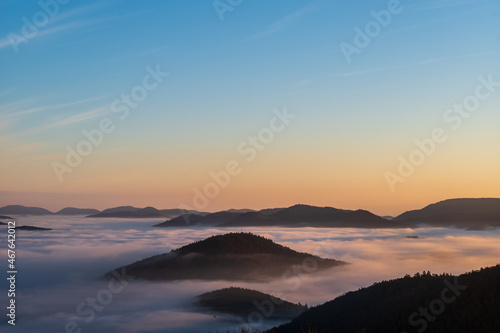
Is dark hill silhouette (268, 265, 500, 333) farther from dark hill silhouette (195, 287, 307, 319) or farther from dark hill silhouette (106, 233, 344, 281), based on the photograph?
dark hill silhouette (106, 233, 344, 281)

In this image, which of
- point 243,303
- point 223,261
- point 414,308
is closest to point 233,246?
point 223,261

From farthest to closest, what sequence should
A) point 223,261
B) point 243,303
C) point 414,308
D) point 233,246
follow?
point 233,246 → point 223,261 → point 243,303 → point 414,308

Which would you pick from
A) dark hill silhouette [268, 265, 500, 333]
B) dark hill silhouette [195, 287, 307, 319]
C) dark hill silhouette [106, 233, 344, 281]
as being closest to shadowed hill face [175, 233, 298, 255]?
dark hill silhouette [106, 233, 344, 281]

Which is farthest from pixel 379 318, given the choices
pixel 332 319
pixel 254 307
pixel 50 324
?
pixel 50 324

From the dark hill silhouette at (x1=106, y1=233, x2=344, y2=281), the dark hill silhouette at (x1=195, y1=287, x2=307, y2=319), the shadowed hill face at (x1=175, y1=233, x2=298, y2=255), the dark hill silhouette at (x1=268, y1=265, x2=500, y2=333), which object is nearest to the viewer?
the dark hill silhouette at (x1=268, y1=265, x2=500, y2=333)

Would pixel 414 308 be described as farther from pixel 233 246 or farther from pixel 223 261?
pixel 233 246

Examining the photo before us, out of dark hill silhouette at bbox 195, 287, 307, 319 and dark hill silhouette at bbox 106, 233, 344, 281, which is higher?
dark hill silhouette at bbox 106, 233, 344, 281
